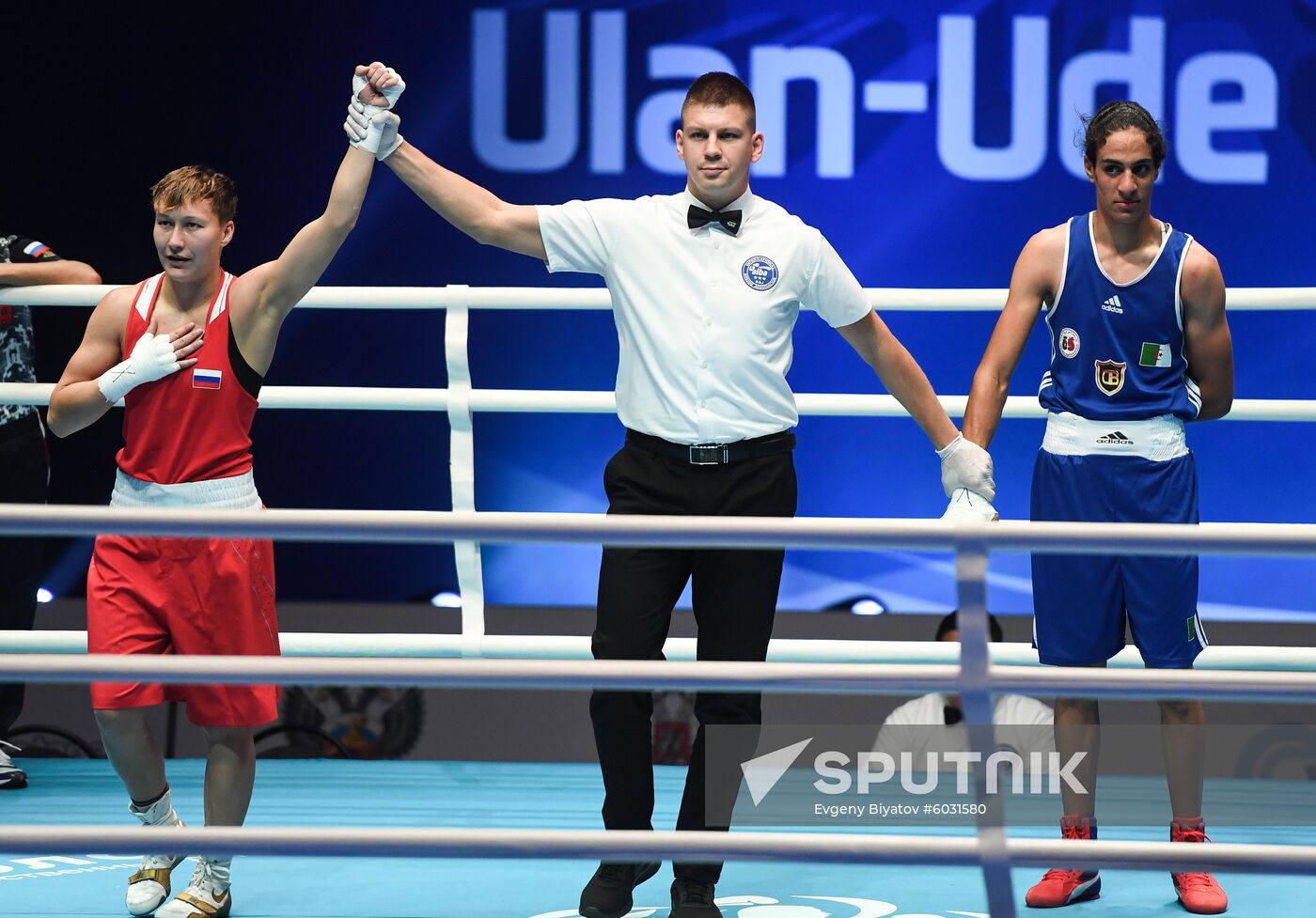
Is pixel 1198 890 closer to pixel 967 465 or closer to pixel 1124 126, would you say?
pixel 967 465

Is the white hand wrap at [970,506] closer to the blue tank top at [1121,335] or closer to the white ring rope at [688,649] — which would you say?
the blue tank top at [1121,335]

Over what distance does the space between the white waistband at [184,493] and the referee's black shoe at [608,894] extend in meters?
0.99

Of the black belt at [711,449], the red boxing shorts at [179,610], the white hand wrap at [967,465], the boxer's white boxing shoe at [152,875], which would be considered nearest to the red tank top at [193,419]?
the red boxing shorts at [179,610]

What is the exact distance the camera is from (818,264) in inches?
118

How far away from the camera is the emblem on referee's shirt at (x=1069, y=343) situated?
10.5 ft

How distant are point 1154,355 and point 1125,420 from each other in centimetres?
14

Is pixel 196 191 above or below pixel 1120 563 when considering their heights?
above

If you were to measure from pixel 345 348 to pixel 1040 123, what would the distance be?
250cm

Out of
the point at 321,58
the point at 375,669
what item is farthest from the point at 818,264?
the point at 321,58

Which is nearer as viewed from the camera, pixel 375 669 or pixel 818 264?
pixel 375 669

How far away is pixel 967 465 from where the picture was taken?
10.2 ft

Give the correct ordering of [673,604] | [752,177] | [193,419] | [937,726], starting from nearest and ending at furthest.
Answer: [673,604] < [193,419] < [937,726] < [752,177]

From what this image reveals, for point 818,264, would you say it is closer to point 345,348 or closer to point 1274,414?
point 1274,414

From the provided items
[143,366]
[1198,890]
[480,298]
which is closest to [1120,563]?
[1198,890]
